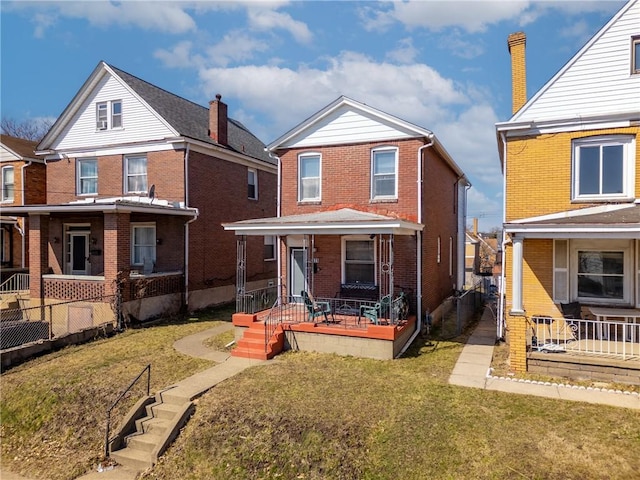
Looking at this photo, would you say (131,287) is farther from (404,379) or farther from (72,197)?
(404,379)

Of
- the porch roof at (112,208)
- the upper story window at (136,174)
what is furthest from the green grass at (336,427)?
the upper story window at (136,174)

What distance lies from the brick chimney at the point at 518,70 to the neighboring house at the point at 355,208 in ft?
9.20

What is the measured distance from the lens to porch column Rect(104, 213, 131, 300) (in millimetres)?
15109

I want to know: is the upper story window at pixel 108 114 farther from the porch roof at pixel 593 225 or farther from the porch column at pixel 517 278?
the porch column at pixel 517 278

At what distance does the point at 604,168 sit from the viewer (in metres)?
11.3

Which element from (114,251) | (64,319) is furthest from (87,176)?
(64,319)

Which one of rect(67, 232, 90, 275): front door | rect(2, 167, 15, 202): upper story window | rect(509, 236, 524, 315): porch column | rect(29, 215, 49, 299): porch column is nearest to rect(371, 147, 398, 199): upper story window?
rect(509, 236, 524, 315): porch column

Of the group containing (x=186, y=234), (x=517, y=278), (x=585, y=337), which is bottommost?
(x=585, y=337)

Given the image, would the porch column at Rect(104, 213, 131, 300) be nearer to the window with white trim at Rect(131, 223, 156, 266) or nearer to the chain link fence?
the chain link fence

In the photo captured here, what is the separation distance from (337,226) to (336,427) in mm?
5806

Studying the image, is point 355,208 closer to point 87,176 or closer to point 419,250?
point 419,250

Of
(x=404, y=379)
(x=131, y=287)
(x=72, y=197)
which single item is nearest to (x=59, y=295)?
(x=131, y=287)

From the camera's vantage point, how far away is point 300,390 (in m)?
8.94

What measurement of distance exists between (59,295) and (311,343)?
1110 centimetres
